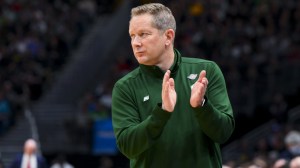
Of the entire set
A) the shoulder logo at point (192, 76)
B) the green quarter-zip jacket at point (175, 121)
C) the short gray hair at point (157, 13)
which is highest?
the short gray hair at point (157, 13)

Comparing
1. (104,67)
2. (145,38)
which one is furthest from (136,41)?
(104,67)

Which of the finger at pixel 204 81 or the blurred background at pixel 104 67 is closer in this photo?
the finger at pixel 204 81

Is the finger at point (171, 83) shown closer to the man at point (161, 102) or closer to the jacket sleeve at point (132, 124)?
the man at point (161, 102)

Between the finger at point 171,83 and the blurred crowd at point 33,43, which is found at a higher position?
the finger at point 171,83

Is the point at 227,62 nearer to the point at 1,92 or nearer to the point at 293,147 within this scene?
the point at 1,92

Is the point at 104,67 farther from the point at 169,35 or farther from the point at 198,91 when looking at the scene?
the point at 198,91

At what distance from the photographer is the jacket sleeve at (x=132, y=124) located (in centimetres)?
391

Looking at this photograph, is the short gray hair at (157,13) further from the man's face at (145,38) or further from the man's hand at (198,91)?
the man's hand at (198,91)

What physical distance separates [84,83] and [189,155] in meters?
21.3

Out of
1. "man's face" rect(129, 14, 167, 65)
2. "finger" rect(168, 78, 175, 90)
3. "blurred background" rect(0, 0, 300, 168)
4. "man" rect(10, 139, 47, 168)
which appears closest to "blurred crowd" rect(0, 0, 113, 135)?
"blurred background" rect(0, 0, 300, 168)

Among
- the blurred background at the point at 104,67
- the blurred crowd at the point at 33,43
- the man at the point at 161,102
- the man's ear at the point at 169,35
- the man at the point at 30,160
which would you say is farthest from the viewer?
the blurred crowd at the point at 33,43

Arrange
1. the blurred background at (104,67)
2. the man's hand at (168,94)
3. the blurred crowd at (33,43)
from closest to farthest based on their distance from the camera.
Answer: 1. the man's hand at (168,94)
2. the blurred background at (104,67)
3. the blurred crowd at (33,43)

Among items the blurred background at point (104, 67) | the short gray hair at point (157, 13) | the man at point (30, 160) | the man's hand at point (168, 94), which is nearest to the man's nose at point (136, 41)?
the short gray hair at point (157, 13)

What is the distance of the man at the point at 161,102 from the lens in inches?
158
